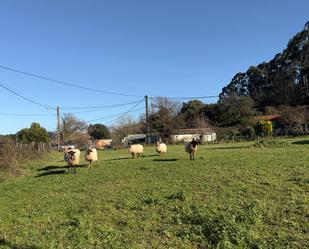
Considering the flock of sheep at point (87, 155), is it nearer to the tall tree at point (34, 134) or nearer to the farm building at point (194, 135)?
the farm building at point (194, 135)

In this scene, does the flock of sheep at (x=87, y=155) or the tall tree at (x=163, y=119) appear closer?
the flock of sheep at (x=87, y=155)

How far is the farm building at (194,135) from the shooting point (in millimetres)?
65319

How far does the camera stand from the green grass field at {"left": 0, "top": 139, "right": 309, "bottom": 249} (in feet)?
26.8

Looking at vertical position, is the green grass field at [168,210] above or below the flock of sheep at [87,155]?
below

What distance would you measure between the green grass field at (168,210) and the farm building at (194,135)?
1909 inches

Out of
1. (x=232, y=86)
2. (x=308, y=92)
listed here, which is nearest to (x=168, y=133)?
(x=308, y=92)

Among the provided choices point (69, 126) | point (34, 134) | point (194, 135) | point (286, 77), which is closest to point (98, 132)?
point (69, 126)

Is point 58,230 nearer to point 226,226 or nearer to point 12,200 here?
point 226,226

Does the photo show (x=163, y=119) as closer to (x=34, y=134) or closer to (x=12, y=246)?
(x=34, y=134)

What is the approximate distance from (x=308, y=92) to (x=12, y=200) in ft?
233

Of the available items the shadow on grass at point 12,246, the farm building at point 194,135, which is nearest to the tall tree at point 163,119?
the farm building at point 194,135

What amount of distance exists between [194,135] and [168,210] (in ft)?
195

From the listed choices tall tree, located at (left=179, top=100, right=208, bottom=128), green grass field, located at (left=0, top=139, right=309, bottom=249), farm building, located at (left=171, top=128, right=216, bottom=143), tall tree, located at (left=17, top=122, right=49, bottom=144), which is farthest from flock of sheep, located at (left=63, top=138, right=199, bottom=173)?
tall tree, located at (left=179, top=100, right=208, bottom=128)

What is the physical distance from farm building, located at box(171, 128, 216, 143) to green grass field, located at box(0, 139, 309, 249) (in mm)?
48489
